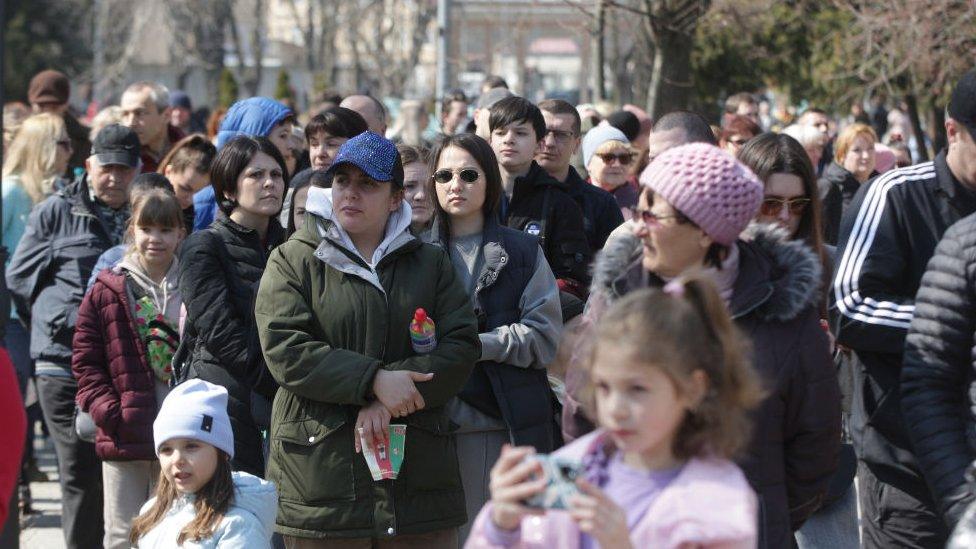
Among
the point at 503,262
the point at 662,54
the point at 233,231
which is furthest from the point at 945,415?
the point at 662,54

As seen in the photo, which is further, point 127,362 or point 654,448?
point 127,362

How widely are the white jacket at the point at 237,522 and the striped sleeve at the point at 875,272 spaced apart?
6.89ft

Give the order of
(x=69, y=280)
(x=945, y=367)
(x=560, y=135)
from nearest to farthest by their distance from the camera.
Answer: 1. (x=945, y=367)
2. (x=69, y=280)
3. (x=560, y=135)

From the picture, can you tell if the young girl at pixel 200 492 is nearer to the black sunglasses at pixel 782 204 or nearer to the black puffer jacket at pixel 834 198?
the black sunglasses at pixel 782 204

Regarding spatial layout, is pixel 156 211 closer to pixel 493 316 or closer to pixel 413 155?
pixel 413 155

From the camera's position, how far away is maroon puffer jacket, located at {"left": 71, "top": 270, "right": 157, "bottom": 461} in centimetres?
683

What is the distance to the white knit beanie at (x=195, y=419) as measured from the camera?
5.58 meters

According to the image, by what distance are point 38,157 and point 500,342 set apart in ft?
14.9

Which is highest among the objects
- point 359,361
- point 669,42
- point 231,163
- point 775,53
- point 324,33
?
point 324,33

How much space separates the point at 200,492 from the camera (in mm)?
5562

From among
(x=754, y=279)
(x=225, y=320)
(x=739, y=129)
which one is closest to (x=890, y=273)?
(x=754, y=279)

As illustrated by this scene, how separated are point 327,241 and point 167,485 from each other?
1.08m

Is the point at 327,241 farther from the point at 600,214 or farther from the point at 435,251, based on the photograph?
the point at 600,214

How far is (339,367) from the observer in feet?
17.2
